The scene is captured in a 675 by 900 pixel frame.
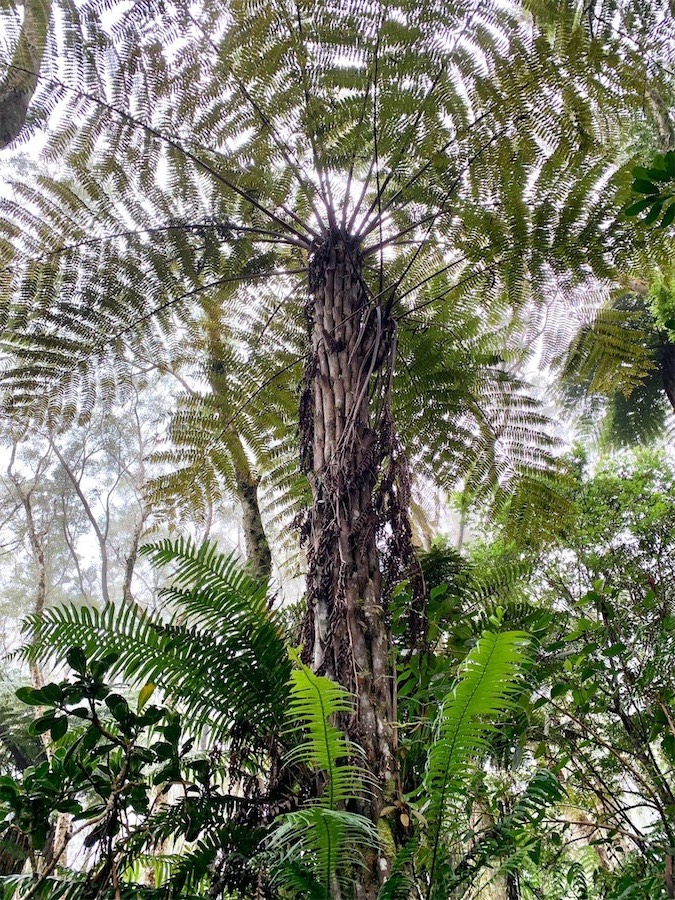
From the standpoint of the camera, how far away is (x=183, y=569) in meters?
1.60

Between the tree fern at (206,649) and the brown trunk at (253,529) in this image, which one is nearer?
the tree fern at (206,649)

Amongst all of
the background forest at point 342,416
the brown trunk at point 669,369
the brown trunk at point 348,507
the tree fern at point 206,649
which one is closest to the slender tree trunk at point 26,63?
the background forest at point 342,416

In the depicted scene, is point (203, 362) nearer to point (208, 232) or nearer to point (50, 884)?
point (208, 232)

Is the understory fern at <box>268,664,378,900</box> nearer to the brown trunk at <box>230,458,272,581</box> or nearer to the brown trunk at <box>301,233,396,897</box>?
the brown trunk at <box>301,233,396,897</box>

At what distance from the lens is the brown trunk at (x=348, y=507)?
51.5 inches

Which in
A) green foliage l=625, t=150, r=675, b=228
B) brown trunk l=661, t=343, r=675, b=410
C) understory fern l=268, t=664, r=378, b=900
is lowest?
understory fern l=268, t=664, r=378, b=900

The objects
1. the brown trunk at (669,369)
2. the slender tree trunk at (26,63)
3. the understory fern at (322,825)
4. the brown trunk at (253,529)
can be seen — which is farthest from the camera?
the brown trunk at (669,369)

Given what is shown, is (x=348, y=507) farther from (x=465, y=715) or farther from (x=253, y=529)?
(x=253, y=529)

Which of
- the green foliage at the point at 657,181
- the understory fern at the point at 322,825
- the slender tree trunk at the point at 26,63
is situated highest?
the slender tree trunk at the point at 26,63

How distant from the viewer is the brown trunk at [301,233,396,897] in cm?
131

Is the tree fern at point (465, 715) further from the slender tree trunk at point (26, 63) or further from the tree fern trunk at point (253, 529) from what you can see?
the tree fern trunk at point (253, 529)

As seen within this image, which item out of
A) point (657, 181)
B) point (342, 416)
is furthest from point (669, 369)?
point (657, 181)

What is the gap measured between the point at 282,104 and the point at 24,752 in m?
7.25

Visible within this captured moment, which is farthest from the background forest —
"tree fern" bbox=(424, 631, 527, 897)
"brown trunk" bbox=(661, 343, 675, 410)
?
"brown trunk" bbox=(661, 343, 675, 410)
